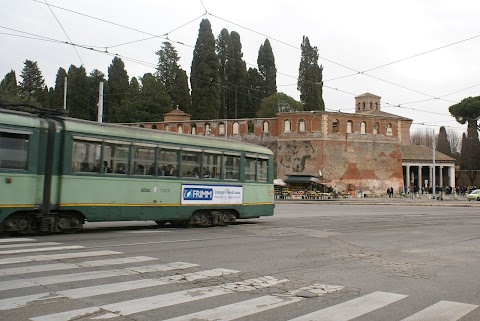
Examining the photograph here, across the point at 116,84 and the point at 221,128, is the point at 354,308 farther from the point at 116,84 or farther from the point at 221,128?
the point at 116,84

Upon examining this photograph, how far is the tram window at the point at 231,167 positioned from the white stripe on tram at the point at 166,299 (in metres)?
9.82

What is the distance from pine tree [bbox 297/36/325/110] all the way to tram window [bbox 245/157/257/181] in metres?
54.2

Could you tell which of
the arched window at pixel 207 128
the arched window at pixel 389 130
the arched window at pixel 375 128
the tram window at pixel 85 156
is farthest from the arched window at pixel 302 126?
the tram window at pixel 85 156

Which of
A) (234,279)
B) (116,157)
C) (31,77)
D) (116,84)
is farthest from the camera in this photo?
(31,77)

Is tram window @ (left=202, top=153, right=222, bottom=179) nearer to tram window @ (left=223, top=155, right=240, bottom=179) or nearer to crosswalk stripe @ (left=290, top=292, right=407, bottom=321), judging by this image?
tram window @ (left=223, top=155, right=240, bottom=179)

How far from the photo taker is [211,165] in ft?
54.5

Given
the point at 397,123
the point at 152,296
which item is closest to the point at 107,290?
the point at 152,296

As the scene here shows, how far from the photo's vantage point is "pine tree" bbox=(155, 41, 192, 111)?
256ft

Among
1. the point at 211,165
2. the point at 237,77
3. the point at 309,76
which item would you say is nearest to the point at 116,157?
the point at 211,165

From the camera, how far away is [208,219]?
16.8m

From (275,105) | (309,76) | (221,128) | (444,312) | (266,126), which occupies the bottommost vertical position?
(444,312)

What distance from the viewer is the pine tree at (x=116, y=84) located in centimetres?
8081

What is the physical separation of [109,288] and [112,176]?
768 cm

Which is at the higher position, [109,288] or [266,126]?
[266,126]
